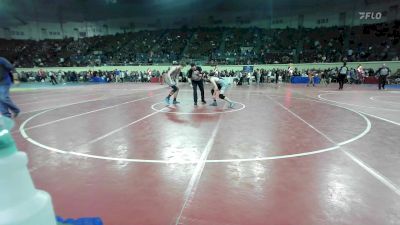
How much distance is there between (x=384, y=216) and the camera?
3.21 m

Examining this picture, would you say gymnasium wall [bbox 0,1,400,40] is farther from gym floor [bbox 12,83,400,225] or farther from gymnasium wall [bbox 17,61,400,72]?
gym floor [bbox 12,83,400,225]

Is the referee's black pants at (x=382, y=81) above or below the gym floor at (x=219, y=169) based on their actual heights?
above

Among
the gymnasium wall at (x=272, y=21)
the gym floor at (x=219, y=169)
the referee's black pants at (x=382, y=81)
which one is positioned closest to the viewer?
the gym floor at (x=219, y=169)

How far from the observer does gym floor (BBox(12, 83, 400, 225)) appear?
10.9 ft

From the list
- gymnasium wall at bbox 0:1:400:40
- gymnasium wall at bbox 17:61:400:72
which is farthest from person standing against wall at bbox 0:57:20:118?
gymnasium wall at bbox 0:1:400:40

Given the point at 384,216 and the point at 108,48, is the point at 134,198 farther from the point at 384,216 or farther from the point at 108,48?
the point at 108,48

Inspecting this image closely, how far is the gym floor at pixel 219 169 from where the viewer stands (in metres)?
3.32

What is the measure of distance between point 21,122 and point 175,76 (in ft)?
20.0

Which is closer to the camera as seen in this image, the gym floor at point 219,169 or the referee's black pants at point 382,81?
the gym floor at point 219,169

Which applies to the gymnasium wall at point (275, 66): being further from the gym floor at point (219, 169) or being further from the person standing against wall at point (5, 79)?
the person standing against wall at point (5, 79)

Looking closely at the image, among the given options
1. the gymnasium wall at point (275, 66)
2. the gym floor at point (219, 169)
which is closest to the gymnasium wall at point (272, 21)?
the gymnasium wall at point (275, 66)

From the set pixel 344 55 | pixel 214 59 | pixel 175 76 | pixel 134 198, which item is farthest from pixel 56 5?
pixel 134 198

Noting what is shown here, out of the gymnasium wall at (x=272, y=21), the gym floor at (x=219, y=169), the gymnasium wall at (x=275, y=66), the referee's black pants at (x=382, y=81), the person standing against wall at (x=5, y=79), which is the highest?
the gymnasium wall at (x=272, y=21)

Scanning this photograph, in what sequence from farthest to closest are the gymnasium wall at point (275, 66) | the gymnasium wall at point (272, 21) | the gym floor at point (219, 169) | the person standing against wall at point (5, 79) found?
the gymnasium wall at point (272, 21) → the gymnasium wall at point (275, 66) → the person standing against wall at point (5, 79) → the gym floor at point (219, 169)
